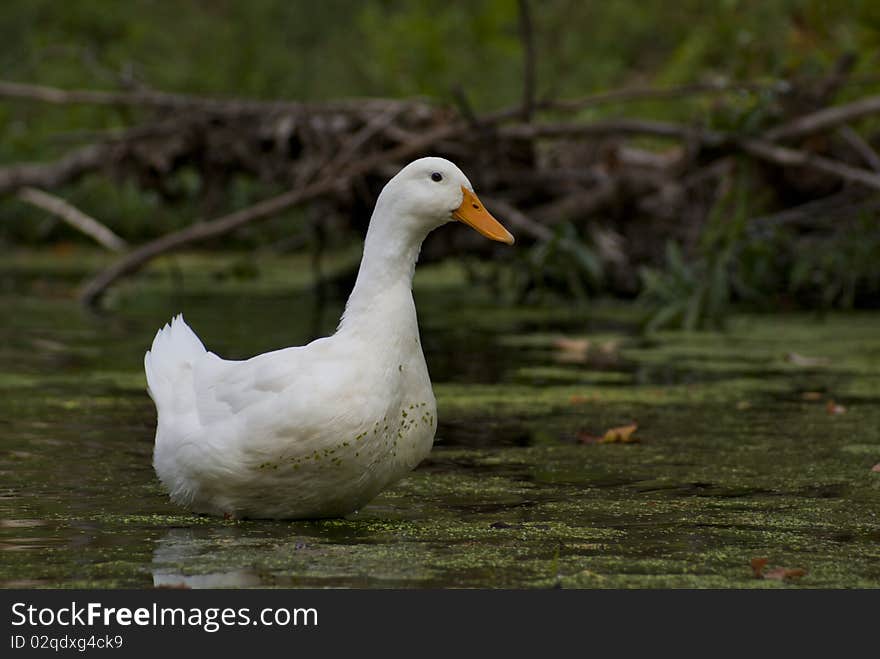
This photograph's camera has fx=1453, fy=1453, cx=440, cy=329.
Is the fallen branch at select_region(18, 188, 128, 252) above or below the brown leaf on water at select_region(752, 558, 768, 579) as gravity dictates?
above

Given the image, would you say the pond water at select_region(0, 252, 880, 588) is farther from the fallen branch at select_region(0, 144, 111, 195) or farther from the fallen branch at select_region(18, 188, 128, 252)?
the fallen branch at select_region(0, 144, 111, 195)

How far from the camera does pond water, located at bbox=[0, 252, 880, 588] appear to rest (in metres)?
3.36

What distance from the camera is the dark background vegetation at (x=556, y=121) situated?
10133mm

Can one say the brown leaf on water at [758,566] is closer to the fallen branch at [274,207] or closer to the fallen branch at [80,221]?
the fallen branch at [274,207]

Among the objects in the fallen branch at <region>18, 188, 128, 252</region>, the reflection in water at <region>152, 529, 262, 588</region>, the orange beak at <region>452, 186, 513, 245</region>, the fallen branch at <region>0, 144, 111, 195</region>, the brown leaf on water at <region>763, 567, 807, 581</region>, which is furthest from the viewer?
the fallen branch at <region>0, 144, 111, 195</region>

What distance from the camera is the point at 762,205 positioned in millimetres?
11133

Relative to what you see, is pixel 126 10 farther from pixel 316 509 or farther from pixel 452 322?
pixel 316 509

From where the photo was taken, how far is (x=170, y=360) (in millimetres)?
4355

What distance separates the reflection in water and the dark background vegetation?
5652 mm

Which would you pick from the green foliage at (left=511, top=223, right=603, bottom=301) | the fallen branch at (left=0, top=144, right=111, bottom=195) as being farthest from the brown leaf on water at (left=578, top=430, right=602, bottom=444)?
the fallen branch at (left=0, top=144, right=111, bottom=195)

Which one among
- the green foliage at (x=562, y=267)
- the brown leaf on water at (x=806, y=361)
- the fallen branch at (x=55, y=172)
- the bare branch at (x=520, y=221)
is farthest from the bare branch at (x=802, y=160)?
the fallen branch at (x=55, y=172)

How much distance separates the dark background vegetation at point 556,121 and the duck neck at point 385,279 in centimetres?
507

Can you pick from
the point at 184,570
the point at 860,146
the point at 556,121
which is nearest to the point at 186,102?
the point at 860,146
